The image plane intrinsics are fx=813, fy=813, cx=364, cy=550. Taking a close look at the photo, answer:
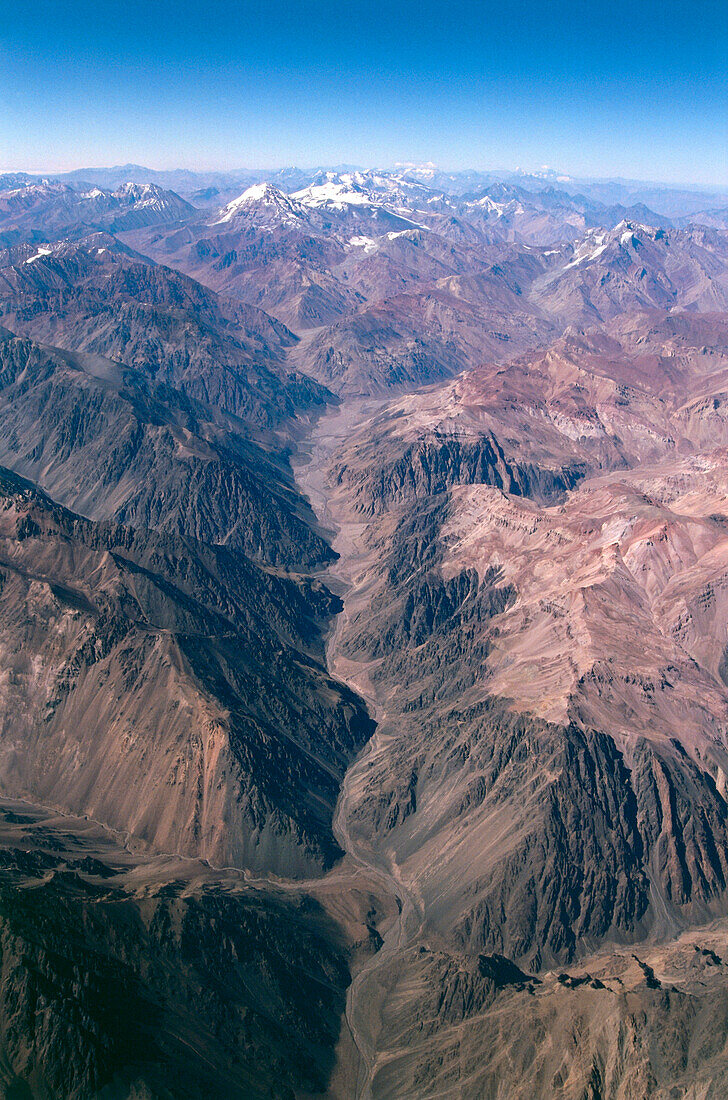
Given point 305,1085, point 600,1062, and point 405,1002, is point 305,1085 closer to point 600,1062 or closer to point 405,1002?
point 405,1002

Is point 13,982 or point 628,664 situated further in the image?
point 628,664

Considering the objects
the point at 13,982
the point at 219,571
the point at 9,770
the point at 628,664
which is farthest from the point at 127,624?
the point at 628,664

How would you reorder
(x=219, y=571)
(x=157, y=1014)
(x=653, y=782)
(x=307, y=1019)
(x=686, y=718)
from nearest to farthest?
1. (x=157, y=1014)
2. (x=307, y=1019)
3. (x=653, y=782)
4. (x=686, y=718)
5. (x=219, y=571)

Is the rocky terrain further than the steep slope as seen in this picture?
No

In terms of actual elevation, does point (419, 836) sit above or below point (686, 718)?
below

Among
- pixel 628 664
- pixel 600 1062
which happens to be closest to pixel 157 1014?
pixel 600 1062

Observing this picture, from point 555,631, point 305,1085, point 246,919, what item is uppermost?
point 555,631

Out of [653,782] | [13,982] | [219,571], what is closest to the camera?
[13,982]

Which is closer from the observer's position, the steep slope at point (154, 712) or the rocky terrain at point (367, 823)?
the rocky terrain at point (367, 823)

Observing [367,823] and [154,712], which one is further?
[367,823]

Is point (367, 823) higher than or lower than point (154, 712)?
lower
